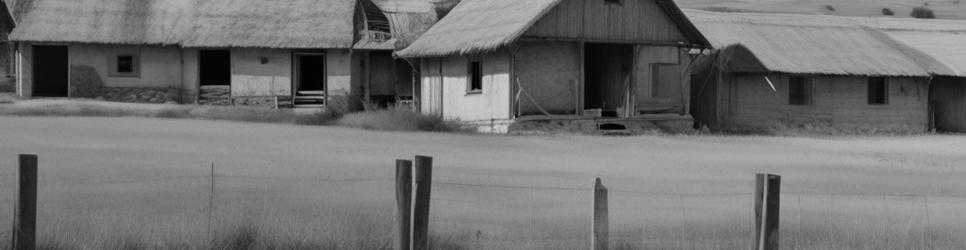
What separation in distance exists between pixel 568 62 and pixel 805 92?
27.8 ft

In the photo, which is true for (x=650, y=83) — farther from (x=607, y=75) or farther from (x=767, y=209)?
(x=767, y=209)

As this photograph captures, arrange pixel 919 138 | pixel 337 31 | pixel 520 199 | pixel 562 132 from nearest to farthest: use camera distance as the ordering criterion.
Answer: pixel 520 199, pixel 562 132, pixel 919 138, pixel 337 31

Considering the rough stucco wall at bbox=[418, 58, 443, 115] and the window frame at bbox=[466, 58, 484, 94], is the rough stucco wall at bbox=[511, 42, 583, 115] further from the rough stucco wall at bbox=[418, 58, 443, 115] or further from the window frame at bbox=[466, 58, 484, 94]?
the rough stucco wall at bbox=[418, 58, 443, 115]

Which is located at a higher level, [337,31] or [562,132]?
[337,31]

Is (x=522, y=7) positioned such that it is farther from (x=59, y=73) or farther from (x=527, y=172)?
(x=59, y=73)

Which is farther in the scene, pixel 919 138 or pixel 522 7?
pixel 919 138

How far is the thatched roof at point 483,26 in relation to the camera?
30422 mm

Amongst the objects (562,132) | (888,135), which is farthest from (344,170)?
(888,135)

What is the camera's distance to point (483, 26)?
33.4m

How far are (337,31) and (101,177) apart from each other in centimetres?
2274

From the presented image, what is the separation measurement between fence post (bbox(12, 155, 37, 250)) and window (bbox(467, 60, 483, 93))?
23.7m

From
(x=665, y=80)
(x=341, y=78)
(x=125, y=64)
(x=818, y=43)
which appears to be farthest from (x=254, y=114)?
(x=818, y=43)

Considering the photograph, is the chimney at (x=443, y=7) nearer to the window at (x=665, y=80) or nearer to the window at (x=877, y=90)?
the window at (x=665, y=80)

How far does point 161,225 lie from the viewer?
41.1 feet
